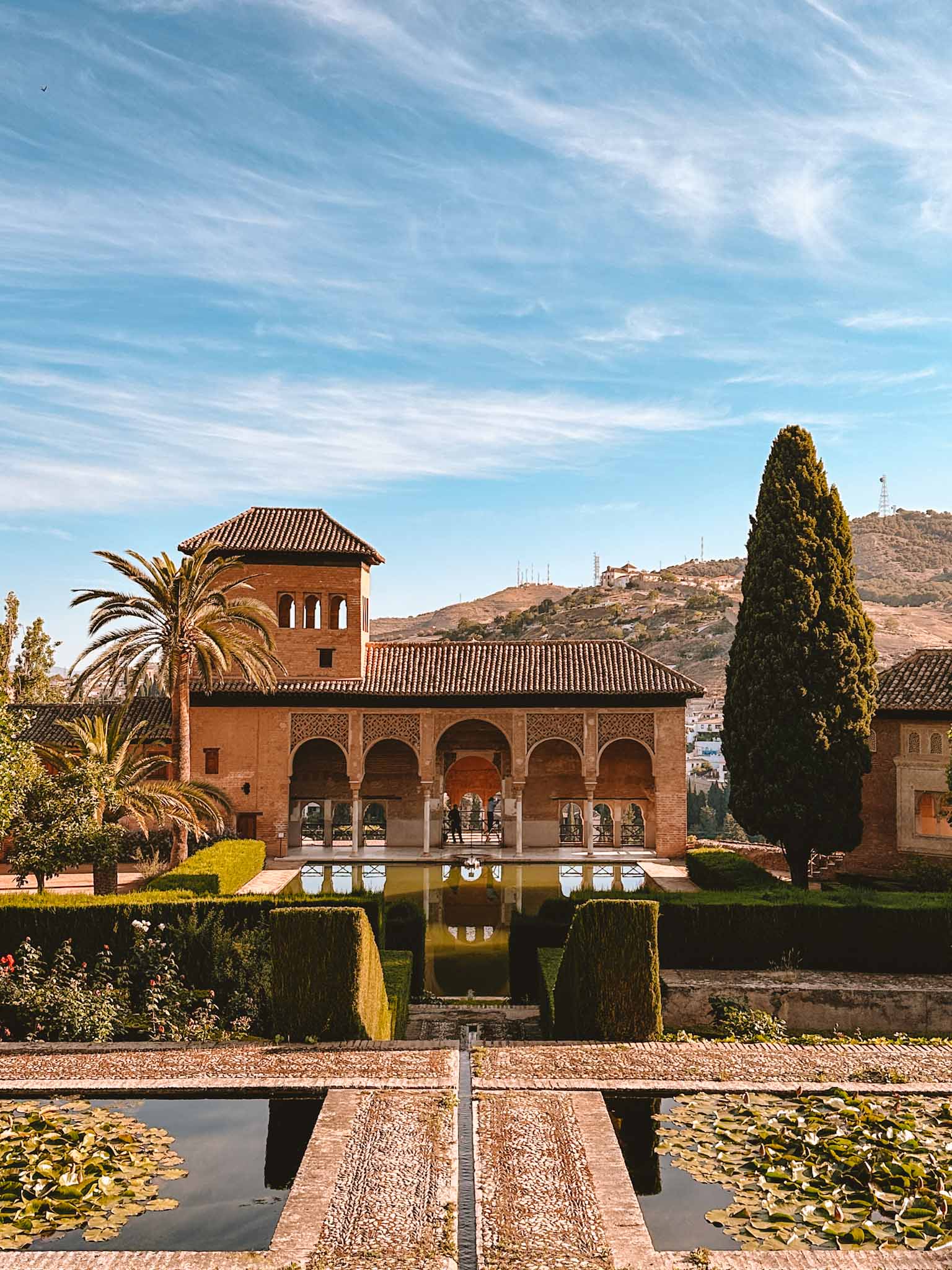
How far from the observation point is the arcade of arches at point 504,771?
2702 cm

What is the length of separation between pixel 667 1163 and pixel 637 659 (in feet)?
68.6

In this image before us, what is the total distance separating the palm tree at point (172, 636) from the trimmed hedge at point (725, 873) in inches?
383

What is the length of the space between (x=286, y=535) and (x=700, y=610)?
55.5 m

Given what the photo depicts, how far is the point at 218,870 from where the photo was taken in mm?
18594

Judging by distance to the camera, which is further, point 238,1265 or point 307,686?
point 307,686

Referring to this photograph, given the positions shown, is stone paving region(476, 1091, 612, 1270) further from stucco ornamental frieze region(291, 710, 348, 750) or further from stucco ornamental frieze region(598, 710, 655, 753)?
stucco ornamental frieze region(291, 710, 348, 750)

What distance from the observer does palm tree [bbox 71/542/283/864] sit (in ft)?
70.0

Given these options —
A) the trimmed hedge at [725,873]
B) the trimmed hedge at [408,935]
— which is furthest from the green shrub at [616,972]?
the trimmed hedge at [725,873]

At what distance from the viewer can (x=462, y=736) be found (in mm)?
29484

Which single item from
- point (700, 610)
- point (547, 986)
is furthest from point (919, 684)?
point (700, 610)

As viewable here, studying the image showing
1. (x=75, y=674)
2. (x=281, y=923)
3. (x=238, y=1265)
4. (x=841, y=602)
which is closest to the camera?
(x=238, y=1265)

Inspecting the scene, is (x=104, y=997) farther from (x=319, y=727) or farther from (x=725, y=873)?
(x=319, y=727)

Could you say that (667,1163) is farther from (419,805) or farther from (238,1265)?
(419,805)

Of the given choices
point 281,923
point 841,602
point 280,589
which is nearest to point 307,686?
point 280,589
